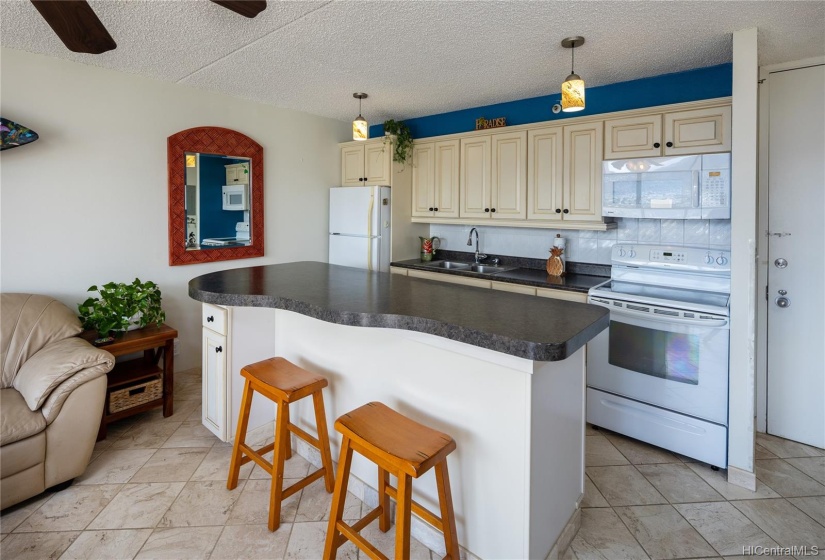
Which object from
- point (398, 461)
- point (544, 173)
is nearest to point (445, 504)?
point (398, 461)

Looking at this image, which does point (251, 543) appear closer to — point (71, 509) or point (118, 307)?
point (71, 509)

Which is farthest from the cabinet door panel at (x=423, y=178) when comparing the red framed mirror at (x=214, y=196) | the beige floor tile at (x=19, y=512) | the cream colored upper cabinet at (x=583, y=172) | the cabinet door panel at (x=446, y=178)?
the beige floor tile at (x=19, y=512)

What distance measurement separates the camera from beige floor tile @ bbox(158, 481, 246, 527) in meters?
2.04

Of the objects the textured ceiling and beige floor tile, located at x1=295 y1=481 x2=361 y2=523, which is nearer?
beige floor tile, located at x1=295 y1=481 x2=361 y2=523

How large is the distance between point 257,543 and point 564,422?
139 centimetres

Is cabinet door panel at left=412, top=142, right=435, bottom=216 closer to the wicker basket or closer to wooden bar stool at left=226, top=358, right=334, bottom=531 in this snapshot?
wooden bar stool at left=226, top=358, right=334, bottom=531

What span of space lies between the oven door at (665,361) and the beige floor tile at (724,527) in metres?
0.50

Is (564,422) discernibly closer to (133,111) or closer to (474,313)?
(474,313)

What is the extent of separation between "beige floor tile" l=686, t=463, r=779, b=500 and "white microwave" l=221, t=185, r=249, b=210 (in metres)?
3.90

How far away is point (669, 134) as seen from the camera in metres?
2.92

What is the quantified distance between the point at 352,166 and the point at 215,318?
262 cm

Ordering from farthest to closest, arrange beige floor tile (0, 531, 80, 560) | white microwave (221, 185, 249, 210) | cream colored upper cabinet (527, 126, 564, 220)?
1. white microwave (221, 185, 249, 210)
2. cream colored upper cabinet (527, 126, 564, 220)
3. beige floor tile (0, 531, 80, 560)

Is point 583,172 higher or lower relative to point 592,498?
higher

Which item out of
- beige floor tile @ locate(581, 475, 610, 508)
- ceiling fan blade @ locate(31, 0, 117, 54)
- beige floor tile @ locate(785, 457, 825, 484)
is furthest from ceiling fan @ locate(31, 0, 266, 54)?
beige floor tile @ locate(785, 457, 825, 484)
